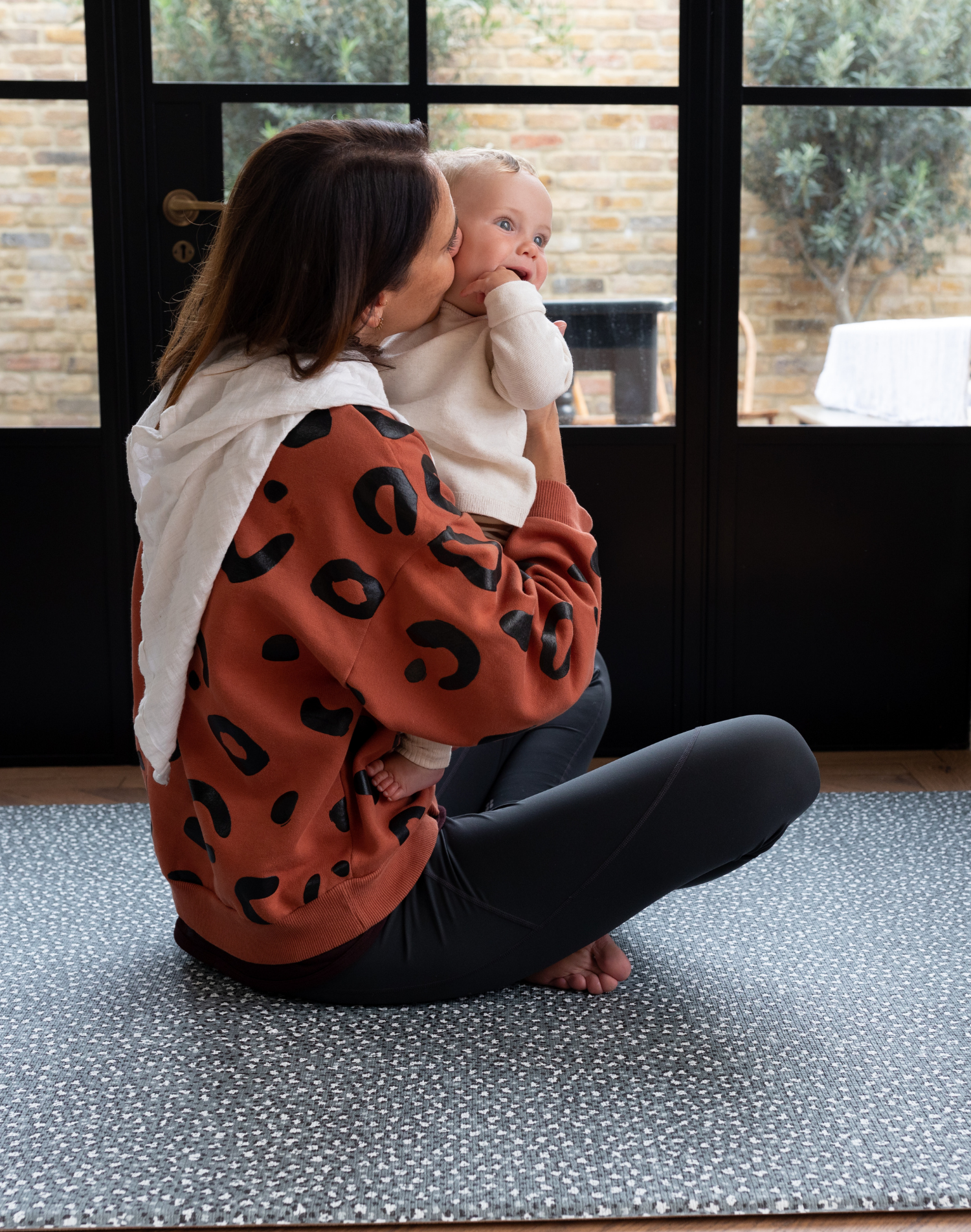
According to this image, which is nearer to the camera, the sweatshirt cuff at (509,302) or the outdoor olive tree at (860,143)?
the sweatshirt cuff at (509,302)

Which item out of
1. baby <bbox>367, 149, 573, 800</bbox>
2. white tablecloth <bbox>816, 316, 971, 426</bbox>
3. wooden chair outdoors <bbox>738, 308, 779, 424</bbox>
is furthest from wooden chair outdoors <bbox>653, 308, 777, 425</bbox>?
baby <bbox>367, 149, 573, 800</bbox>

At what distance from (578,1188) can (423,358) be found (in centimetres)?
89

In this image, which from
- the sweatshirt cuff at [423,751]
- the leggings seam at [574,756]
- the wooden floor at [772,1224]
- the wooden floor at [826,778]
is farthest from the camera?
the wooden floor at [826,778]

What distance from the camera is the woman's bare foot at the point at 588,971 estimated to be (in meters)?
1.45

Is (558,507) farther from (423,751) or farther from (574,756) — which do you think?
(574,756)

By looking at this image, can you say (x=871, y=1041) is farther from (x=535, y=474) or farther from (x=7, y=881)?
(x=7, y=881)

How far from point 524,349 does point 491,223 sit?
0.66 feet

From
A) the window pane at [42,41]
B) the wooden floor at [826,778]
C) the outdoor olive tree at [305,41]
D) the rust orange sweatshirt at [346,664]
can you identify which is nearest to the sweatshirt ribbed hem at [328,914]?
the rust orange sweatshirt at [346,664]

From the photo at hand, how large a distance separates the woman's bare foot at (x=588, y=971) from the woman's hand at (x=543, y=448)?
0.59 meters

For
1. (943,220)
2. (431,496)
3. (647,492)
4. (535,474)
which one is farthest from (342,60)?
(431,496)

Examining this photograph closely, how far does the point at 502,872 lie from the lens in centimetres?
128

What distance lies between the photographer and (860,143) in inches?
99.7

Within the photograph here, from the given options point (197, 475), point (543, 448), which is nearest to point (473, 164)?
point (543, 448)

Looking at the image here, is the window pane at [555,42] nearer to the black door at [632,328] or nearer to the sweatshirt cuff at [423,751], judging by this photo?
the black door at [632,328]
